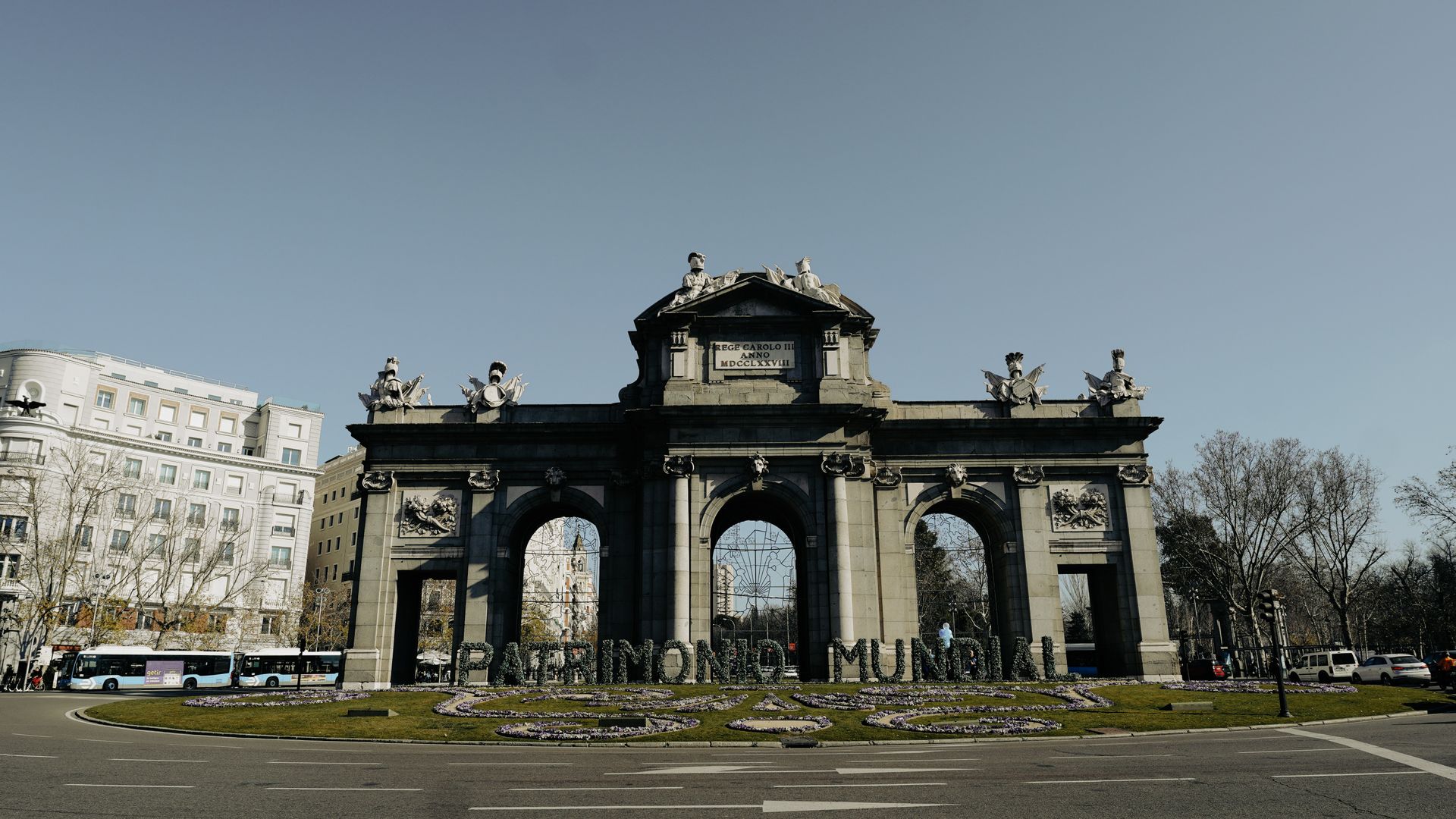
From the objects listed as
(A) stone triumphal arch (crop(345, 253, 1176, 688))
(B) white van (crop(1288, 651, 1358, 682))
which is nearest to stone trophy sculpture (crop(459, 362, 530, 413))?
(A) stone triumphal arch (crop(345, 253, 1176, 688))

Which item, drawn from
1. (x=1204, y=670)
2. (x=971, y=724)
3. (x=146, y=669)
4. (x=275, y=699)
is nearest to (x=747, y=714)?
(x=971, y=724)

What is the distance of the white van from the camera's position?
48781 millimetres

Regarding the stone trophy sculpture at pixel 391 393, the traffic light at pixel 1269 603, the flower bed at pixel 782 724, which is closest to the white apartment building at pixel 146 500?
the stone trophy sculpture at pixel 391 393

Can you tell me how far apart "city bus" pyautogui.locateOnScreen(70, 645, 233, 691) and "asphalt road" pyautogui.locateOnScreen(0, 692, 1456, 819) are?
43.9 m

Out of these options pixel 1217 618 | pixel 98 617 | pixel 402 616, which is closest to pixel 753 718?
pixel 402 616

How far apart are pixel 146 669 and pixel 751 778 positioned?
61510 mm

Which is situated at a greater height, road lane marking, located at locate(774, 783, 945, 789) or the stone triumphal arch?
the stone triumphal arch

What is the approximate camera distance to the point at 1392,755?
59.9ft

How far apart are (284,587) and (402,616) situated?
55133mm

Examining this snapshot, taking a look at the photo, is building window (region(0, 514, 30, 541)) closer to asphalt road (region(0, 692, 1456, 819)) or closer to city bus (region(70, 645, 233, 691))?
city bus (region(70, 645, 233, 691))

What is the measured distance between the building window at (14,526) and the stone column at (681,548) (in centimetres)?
5725

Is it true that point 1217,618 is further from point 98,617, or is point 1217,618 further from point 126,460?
point 126,460

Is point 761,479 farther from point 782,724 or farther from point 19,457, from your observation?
point 19,457

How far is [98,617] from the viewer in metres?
65.1
